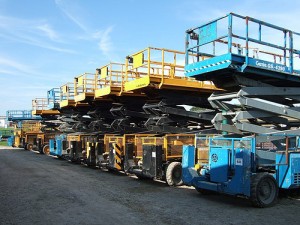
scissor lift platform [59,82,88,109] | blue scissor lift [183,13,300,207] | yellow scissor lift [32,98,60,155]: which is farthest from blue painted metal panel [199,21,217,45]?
yellow scissor lift [32,98,60,155]

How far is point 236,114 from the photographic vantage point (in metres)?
9.06

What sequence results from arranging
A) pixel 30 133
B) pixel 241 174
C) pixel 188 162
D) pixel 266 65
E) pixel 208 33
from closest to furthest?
A: pixel 241 174, pixel 266 65, pixel 208 33, pixel 188 162, pixel 30 133

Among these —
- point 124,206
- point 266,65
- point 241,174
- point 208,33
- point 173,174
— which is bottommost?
point 124,206

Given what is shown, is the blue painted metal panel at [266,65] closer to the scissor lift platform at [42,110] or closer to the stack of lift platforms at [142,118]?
the stack of lift platforms at [142,118]

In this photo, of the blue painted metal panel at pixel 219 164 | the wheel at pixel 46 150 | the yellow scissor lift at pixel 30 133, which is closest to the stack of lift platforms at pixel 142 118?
the blue painted metal panel at pixel 219 164

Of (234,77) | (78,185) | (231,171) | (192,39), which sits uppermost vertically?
(192,39)

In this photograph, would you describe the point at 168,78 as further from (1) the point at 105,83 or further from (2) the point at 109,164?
(1) the point at 105,83

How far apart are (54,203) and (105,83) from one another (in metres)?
9.22

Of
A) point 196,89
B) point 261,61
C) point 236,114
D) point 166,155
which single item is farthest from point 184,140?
point 261,61

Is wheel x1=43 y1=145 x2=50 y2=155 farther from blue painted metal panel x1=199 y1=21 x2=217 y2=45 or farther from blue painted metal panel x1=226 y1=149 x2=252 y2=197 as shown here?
blue painted metal panel x1=226 y1=149 x2=252 y2=197

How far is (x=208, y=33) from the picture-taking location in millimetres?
9047

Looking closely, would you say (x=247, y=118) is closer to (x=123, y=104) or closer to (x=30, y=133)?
(x=123, y=104)

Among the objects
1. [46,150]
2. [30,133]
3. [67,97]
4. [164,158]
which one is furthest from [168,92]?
[30,133]

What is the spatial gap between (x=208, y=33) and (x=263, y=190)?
3.96 metres
